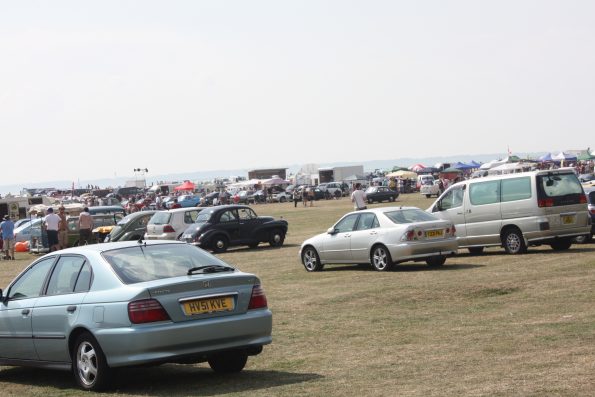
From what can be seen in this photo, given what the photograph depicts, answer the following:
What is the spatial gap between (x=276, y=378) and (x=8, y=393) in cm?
282

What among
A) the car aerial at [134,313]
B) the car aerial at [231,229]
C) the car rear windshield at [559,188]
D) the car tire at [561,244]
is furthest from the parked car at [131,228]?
the car aerial at [134,313]

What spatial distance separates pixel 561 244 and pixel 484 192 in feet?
7.42

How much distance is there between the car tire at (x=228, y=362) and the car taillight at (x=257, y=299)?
2.06 ft

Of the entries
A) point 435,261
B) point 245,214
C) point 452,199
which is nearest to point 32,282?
point 435,261

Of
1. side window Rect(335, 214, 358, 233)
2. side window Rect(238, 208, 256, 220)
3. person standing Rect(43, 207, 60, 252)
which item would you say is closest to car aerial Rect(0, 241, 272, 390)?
side window Rect(335, 214, 358, 233)

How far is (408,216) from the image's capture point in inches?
917

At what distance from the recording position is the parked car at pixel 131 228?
39062 mm

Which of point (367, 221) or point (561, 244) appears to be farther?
point (561, 244)

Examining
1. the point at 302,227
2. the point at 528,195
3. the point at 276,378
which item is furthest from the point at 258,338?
the point at 302,227

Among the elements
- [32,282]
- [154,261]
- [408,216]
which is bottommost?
[408,216]

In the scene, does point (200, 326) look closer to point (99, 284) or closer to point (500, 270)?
point (99, 284)

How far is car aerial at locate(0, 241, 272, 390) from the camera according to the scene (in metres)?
9.96

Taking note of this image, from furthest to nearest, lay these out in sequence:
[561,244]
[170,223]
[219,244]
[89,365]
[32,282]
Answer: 1. [170,223]
2. [219,244]
3. [561,244]
4. [32,282]
5. [89,365]

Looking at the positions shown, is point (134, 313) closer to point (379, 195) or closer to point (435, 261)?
point (435, 261)
